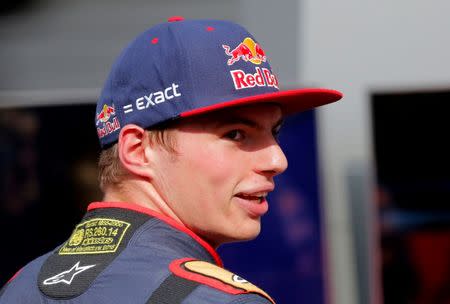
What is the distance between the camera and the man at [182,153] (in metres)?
1.59

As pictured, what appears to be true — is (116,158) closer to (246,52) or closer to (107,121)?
(107,121)

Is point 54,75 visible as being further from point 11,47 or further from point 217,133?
point 217,133

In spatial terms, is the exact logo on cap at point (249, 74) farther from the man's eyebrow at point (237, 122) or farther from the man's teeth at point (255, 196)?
the man's teeth at point (255, 196)

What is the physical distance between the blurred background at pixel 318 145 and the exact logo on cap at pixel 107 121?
8.58ft

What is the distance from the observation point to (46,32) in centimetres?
488

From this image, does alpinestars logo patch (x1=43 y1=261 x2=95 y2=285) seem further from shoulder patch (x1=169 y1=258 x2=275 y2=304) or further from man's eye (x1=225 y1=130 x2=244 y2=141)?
man's eye (x1=225 y1=130 x2=244 y2=141)

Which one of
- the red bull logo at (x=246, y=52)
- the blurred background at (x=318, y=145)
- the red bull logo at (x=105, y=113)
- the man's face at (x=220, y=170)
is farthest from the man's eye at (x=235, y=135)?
the blurred background at (x=318, y=145)

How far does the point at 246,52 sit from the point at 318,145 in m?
2.69

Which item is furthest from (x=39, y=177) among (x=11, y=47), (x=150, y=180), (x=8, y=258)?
(x=150, y=180)

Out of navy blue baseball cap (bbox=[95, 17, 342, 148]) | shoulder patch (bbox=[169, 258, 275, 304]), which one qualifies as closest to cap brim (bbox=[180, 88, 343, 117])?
navy blue baseball cap (bbox=[95, 17, 342, 148])

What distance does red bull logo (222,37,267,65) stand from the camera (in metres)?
1.66

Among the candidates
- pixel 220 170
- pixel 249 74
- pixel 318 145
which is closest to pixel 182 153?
pixel 220 170

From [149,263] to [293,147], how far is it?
2.92 metres

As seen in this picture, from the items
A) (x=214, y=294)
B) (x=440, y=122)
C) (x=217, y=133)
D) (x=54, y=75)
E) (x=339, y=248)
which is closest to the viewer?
(x=214, y=294)
